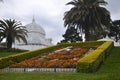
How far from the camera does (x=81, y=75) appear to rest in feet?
52.8

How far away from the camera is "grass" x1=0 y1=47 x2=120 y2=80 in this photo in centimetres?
1490

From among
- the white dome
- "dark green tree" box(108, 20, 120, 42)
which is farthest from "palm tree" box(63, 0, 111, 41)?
"dark green tree" box(108, 20, 120, 42)

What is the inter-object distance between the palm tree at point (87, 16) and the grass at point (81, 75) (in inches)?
610

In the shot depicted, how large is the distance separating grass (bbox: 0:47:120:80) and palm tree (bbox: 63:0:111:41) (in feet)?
50.8

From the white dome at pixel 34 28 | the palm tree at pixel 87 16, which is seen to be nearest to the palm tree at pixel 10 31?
the palm tree at pixel 87 16

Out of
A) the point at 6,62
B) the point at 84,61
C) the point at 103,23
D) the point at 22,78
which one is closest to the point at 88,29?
the point at 103,23

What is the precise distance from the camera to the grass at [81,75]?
48.9 feet

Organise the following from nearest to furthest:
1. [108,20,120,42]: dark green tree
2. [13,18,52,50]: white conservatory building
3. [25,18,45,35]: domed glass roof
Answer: [13,18,52,50]: white conservatory building
[25,18,45,35]: domed glass roof
[108,20,120,42]: dark green tree

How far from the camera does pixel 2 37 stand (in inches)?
1768

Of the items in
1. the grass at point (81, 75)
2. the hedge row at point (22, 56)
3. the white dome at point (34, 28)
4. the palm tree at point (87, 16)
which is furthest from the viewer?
the white dome at point (34, 28)

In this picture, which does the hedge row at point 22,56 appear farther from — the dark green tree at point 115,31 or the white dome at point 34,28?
the dark green tree at point 115,31

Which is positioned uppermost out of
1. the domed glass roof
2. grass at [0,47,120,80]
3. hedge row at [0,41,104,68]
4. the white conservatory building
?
the domed glass roof

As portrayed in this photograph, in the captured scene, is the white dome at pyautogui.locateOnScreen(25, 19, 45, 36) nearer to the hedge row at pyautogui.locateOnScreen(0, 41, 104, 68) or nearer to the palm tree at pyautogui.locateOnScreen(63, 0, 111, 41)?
the palm tree at pyautogui.locateOnScreen(63, 0, 111, 41)

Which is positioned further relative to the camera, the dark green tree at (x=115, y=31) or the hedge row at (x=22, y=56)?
the dark green tree at (x=115, y=31)
